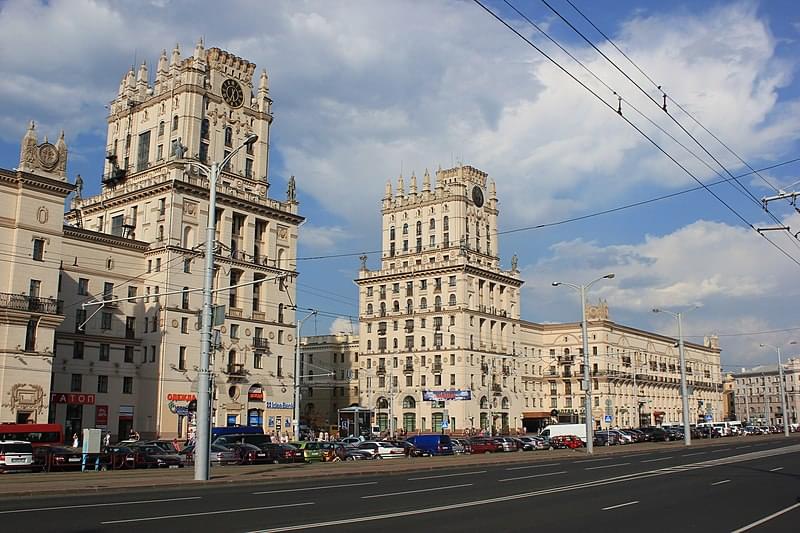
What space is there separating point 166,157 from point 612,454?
147 feet

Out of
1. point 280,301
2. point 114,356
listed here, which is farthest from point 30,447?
point 280,301

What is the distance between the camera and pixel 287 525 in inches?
600

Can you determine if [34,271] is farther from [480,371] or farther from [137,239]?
[480,371]

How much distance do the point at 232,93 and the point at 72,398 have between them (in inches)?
1274

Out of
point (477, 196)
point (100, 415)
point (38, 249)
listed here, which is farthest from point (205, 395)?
point (477, 196)

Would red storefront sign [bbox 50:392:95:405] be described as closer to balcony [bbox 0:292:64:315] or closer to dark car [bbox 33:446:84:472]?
balcony [bbox 0:292:64:315]

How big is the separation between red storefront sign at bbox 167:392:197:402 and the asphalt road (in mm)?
34440

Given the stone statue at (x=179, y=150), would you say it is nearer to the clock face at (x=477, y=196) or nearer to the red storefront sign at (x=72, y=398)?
the red storefront sign at (x=72, y=398)

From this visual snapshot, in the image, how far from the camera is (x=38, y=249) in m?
48.9

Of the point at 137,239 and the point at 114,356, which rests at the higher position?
the point at 137,239

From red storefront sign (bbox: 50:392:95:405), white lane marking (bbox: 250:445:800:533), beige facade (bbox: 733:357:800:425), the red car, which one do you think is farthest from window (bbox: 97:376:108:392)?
beige facade (bbox: 733:357:800:425)

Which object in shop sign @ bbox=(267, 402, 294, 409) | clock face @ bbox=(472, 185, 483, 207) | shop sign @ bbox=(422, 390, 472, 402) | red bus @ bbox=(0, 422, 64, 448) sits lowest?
red bus @ bbox=(0, 422, 64, 448)

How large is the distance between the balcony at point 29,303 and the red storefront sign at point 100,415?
11.6 m

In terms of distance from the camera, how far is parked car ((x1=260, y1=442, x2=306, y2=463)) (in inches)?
1670
